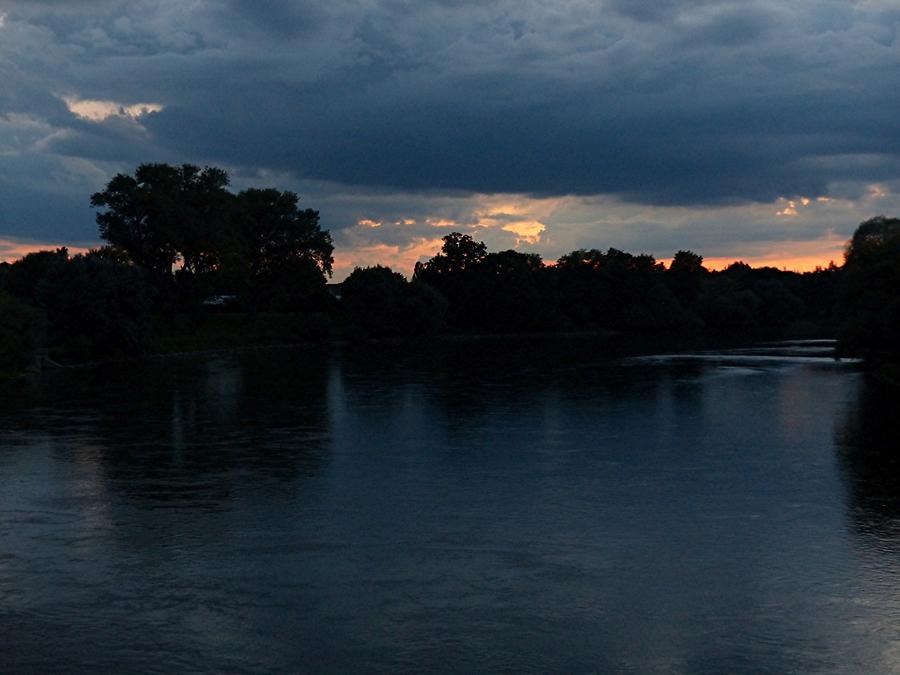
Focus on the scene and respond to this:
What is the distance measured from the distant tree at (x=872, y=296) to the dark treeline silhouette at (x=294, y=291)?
4.9 inches

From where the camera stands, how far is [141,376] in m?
65.6

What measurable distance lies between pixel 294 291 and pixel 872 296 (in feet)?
260

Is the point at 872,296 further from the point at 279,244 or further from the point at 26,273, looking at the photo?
the point at 26,273

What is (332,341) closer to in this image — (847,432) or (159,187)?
(159,187)

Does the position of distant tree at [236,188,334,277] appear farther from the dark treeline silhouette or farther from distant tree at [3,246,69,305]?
distant tree at [3,246,69,305]

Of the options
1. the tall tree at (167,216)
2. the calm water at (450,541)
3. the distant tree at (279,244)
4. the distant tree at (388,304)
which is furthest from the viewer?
the distant tree at (388,304)

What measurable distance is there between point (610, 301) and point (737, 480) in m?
152

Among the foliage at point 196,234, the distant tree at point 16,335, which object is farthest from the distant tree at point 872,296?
the foliage at point 196,234

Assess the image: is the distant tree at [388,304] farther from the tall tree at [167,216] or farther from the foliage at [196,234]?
the tall tree at [167,216]

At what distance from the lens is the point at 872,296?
6181cm

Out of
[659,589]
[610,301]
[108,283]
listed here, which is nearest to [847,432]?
[659,589]

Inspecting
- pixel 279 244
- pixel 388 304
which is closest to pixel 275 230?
pixel 279 244

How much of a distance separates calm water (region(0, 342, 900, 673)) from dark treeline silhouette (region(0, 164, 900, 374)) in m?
29.5

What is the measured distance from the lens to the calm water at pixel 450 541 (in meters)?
13.0
